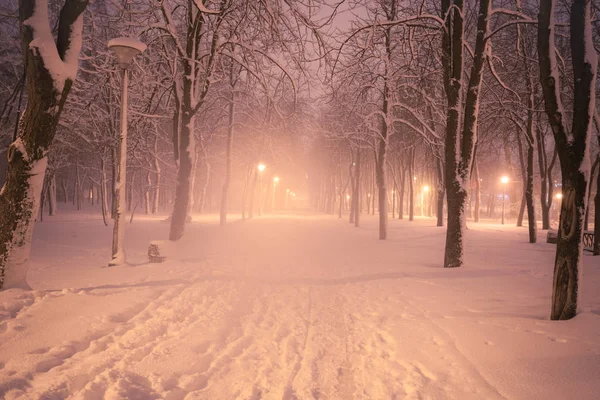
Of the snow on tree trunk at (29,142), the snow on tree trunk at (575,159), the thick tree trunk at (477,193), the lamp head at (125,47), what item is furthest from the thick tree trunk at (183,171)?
the thick tree trunk at (477,193)

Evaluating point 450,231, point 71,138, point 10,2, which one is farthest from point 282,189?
point 450,231

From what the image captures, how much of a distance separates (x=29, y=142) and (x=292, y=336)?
4713 millimetres

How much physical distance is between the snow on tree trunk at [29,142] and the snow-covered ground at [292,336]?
68 centimetres

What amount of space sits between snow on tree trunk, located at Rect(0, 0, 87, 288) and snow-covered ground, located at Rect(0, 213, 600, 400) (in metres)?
0.68

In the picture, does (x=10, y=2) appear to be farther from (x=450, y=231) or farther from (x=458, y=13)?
(x=450, y=231)

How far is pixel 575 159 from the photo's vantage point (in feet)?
14.1

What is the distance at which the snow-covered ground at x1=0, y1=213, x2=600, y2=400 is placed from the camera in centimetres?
291

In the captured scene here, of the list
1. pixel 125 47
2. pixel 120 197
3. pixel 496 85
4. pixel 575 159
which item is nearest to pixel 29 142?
pixel 120 197

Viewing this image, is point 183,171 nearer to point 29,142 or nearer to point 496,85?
point 29,142

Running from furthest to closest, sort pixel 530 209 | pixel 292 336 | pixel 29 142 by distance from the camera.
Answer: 1. pixel 530 209
2. pixel 29 142
3. pixel 292 336

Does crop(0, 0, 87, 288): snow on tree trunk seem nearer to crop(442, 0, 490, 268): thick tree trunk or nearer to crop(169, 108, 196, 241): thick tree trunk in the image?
crop(169, 108, 196, 241): thick tree trunk

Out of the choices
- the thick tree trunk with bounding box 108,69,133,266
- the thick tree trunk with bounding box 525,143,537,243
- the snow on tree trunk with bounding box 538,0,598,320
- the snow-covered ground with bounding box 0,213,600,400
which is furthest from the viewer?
the thick tree trunk with bounding box 525,143,537,243

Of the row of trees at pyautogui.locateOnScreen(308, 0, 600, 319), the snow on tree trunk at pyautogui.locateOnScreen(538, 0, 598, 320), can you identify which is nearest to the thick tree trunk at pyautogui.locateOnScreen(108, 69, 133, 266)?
the row of trees at pyautogui.locateOnScreen(308, 0, 600, 319)

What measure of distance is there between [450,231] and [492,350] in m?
4.86
